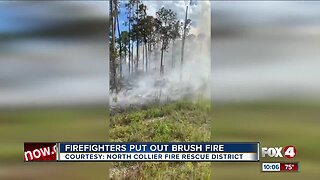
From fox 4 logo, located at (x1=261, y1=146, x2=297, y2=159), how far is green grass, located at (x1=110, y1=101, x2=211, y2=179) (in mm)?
405

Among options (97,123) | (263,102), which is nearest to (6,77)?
(97,123)

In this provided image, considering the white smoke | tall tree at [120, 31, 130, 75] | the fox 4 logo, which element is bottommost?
the fox 4 logo

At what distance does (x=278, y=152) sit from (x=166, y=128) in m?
0.80

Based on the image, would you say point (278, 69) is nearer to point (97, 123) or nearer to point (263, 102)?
point (263, 102)

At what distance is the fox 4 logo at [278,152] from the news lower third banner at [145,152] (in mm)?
56

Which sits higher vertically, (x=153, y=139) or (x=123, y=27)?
(x=123, y=27)

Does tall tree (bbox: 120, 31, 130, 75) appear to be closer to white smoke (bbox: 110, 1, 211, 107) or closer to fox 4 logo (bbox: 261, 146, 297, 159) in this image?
white smoke (bbox: 110, 1, 211, 107)

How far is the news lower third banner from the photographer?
110 inches

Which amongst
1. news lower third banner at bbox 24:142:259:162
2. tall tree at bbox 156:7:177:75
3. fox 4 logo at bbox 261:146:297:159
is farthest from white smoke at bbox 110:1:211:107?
fox 4 logo at bbox 261:146:297:159

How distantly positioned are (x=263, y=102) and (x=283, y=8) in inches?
26.2

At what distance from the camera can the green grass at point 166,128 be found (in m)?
2.80

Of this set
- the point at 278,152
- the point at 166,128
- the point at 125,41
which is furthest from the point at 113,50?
the point at 278,152

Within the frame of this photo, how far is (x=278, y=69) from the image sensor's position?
9.01 feet

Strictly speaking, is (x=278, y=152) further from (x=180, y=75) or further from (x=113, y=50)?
(x=113, y=50)
